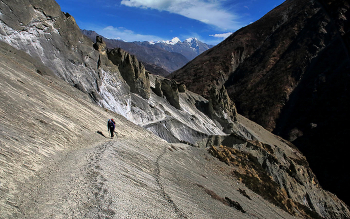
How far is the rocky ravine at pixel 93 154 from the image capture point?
6363 mm

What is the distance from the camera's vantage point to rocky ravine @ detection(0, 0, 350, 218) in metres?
6.36

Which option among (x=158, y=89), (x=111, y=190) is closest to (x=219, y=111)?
(x=158, y=89)

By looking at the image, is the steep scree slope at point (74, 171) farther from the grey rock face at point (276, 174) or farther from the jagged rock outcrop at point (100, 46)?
the jagged rock outcrop at point (100, 46)

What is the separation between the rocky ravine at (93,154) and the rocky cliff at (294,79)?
1468 inches

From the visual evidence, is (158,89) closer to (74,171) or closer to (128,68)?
(128,68)

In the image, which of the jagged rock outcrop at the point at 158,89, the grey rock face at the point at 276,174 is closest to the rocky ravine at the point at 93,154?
the grey rock face at the point at 276,174

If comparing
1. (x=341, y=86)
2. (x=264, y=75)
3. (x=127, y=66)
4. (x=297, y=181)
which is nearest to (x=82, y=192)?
(x=127, y=66)

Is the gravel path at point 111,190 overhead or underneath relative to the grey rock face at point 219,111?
underneath

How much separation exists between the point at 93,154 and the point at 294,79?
10426 cm

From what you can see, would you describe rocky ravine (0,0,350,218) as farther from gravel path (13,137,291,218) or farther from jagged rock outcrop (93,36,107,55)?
jagged rock outcrop (93,36,107,55)

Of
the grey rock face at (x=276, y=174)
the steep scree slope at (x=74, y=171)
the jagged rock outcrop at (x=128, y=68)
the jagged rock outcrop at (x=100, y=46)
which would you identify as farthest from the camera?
the jagged rock outcrop at (x=128, y=68)

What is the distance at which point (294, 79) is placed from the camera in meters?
97.8

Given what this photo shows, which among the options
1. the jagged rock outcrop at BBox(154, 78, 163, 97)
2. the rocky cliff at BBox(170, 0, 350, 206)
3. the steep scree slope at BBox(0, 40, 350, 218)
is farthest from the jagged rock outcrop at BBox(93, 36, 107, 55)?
the rocky cliff at BBox(170, 0, 350, 206)

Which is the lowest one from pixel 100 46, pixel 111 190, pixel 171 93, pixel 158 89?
pixel 111 190
